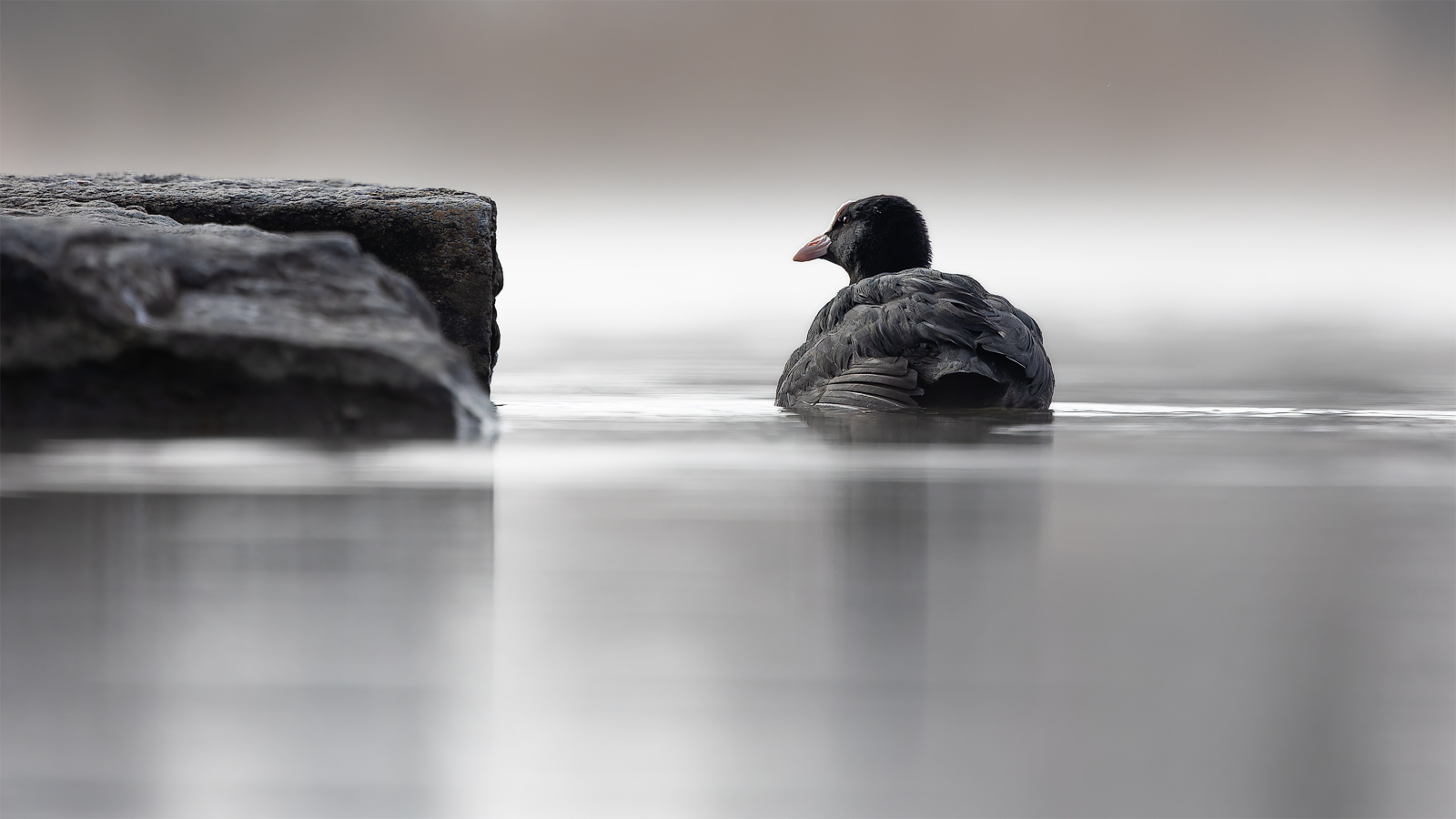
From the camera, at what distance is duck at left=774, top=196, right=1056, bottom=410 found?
15.1 feet

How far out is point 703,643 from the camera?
1.45m

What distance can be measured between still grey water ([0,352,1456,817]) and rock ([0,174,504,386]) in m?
2.09

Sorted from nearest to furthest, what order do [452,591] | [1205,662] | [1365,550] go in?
[1205,662]
[452,591]
[1365,550]

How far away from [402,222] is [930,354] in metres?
1.94

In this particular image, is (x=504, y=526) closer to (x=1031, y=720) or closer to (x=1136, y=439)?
(x=1031, y=720)

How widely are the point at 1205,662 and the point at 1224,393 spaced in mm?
4854

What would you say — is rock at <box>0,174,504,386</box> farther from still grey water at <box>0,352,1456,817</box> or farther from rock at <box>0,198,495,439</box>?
still grey water at <box>0,352,1456,817</box>

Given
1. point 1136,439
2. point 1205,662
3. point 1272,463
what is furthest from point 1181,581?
point 1136,439

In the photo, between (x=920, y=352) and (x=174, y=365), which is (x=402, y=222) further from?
(x=920, y=352)

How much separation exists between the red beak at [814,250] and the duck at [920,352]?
1299 mm

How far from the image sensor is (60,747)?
114cm

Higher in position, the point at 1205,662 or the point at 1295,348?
the point at 1295,348

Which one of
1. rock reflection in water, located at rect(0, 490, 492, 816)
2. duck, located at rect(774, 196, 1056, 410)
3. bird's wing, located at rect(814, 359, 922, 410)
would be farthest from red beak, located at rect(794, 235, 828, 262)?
rock reflection in water, located at rect(0, 490, 492, 816)

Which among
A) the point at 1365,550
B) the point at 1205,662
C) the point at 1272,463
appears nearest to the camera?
the point at 1205,662
